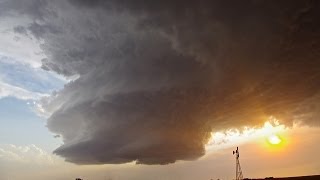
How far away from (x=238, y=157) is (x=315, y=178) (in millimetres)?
81752

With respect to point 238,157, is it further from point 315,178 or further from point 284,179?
point 315,178

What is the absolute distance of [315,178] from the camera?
83188mm

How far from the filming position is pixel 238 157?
539ft

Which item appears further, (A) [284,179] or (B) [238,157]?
(B) [238,157]

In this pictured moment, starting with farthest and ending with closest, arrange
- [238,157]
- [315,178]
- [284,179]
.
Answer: [238,157] → [284,179] → [315,178]

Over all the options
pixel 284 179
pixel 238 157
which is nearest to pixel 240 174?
pixel 238 157

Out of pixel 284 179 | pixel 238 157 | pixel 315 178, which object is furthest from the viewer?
pixel 238 157

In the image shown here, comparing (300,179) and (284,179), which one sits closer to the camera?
(300,179)

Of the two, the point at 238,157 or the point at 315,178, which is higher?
the point at 238,157

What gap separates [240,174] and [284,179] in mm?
79834

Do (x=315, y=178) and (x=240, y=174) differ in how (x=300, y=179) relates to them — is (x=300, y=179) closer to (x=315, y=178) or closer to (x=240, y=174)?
(x=315, y=178)

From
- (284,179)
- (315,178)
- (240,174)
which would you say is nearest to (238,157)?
(240,174)

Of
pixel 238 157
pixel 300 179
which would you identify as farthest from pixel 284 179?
pixel 238 157

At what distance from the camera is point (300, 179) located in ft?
285
